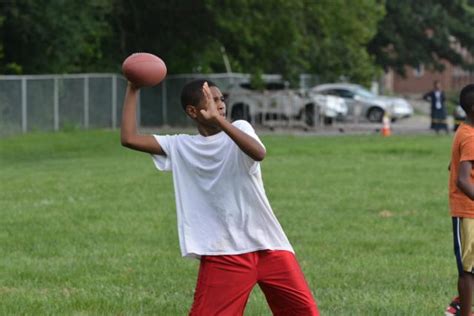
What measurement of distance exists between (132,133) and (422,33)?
202 feet

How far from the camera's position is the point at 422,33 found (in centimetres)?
6650

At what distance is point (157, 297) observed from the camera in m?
8.87

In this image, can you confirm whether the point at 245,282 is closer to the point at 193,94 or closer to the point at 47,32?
the point at 193,94

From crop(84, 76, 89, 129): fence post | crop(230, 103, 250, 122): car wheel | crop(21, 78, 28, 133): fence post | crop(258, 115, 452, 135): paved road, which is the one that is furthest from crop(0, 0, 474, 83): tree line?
crop(258, 115, 452, 135): paved road

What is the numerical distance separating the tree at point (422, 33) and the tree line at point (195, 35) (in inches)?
696

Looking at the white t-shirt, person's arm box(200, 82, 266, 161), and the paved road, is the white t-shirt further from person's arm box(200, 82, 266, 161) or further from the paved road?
the paved road

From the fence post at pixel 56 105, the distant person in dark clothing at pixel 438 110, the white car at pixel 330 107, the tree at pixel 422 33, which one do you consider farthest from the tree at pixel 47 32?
the tree at pixel 422 33

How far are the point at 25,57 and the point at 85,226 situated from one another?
85.1ft

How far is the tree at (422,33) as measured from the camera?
6450cm

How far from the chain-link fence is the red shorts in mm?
27782

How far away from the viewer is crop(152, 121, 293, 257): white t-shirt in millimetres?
6195

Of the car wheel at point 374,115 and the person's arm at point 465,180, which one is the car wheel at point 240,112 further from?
the person's arm at point 465,180

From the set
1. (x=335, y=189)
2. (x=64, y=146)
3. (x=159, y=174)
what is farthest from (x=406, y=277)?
(x=64, y=146)

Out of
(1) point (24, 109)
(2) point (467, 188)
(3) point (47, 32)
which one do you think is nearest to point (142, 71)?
(2) point (467, 188)
